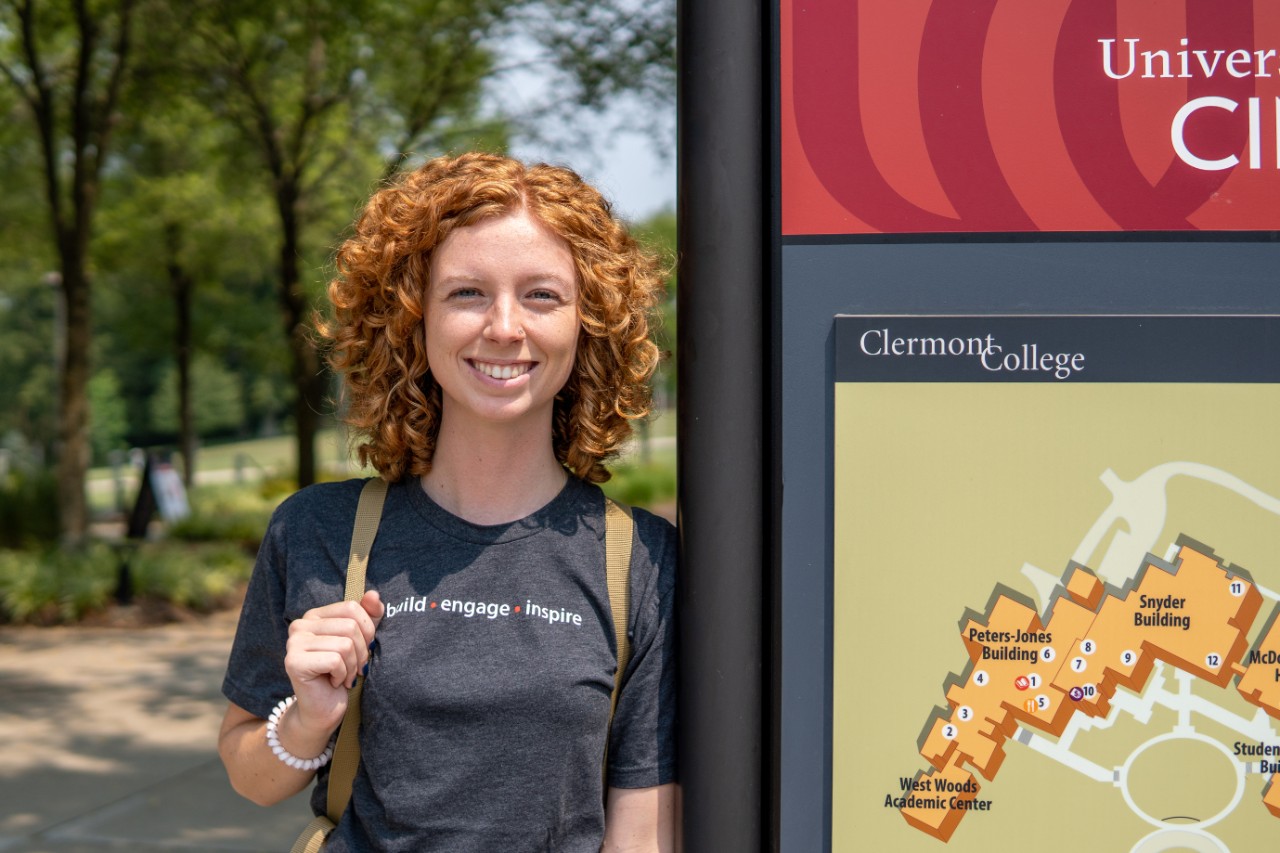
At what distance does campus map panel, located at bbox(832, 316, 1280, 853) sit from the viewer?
4.96 feet

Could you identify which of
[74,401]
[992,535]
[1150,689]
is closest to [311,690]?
[992,535]

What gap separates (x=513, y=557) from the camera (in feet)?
5.54

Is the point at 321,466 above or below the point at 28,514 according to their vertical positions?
below

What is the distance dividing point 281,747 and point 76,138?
1110cm

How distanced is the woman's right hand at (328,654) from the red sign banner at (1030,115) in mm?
758

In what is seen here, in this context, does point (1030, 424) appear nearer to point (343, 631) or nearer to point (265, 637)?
point (343, 631)

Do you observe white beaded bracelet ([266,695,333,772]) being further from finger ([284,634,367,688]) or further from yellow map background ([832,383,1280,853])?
yellow map background ([832,383,1280,853])

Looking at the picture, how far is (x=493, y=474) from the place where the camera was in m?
1.74

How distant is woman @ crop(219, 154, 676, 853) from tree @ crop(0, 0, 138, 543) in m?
10.6

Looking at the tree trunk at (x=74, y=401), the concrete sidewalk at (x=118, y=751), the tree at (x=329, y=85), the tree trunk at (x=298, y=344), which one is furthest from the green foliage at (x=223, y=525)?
the concrete sidewalk at (x=118, y=751)

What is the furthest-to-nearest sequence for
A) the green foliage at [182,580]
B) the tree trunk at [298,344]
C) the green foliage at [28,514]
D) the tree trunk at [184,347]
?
the tree trunk at [184,347], the tree trunk at [298,344], the green foliage at [28,514], the green foliage at [182,580]

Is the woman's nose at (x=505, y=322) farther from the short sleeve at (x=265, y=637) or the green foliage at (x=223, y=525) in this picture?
the green foliage at (x=223, y=525)

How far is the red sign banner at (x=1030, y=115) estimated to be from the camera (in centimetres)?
151

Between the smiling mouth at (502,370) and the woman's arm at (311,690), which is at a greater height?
the smiling mouth at (502,370)
